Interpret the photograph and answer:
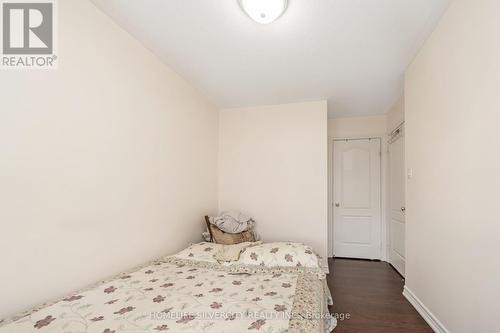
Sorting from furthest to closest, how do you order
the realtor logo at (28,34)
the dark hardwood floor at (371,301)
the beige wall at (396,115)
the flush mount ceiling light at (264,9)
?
the beige wall at (396,115) < the dark hardwood floor at (371,301) < the flush mount ceiling light at (264,9) < the realtor logo at (28,34)

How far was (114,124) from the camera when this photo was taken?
1905 millimetres

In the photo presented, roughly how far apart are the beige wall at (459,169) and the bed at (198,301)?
0.88 m

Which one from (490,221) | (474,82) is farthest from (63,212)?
(474,82)

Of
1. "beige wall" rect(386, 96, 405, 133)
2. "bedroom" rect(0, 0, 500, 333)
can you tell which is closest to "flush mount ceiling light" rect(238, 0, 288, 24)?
"bedroom" rect(0, 0, 500, 333)

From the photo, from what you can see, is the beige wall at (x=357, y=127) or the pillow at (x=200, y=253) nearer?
the pillow at (x=200, y=253)

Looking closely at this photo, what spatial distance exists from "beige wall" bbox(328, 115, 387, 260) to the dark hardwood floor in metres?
0.69

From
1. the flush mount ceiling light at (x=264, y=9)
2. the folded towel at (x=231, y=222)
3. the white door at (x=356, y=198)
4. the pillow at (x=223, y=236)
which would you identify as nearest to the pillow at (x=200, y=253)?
the pillow at (x=223, y=236)

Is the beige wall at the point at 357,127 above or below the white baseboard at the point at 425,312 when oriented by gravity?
above

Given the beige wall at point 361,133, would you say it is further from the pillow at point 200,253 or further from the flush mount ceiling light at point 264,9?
the flush mount ceiling light at point 264,9

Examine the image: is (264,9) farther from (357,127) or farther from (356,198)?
(356,198)

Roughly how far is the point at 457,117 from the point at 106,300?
248 centimetres

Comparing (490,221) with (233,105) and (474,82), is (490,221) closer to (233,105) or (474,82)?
(474,82)

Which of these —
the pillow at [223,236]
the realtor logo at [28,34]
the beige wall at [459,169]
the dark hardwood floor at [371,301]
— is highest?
the realtor logo at [28,34]

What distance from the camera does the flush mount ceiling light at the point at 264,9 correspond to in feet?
5.40
